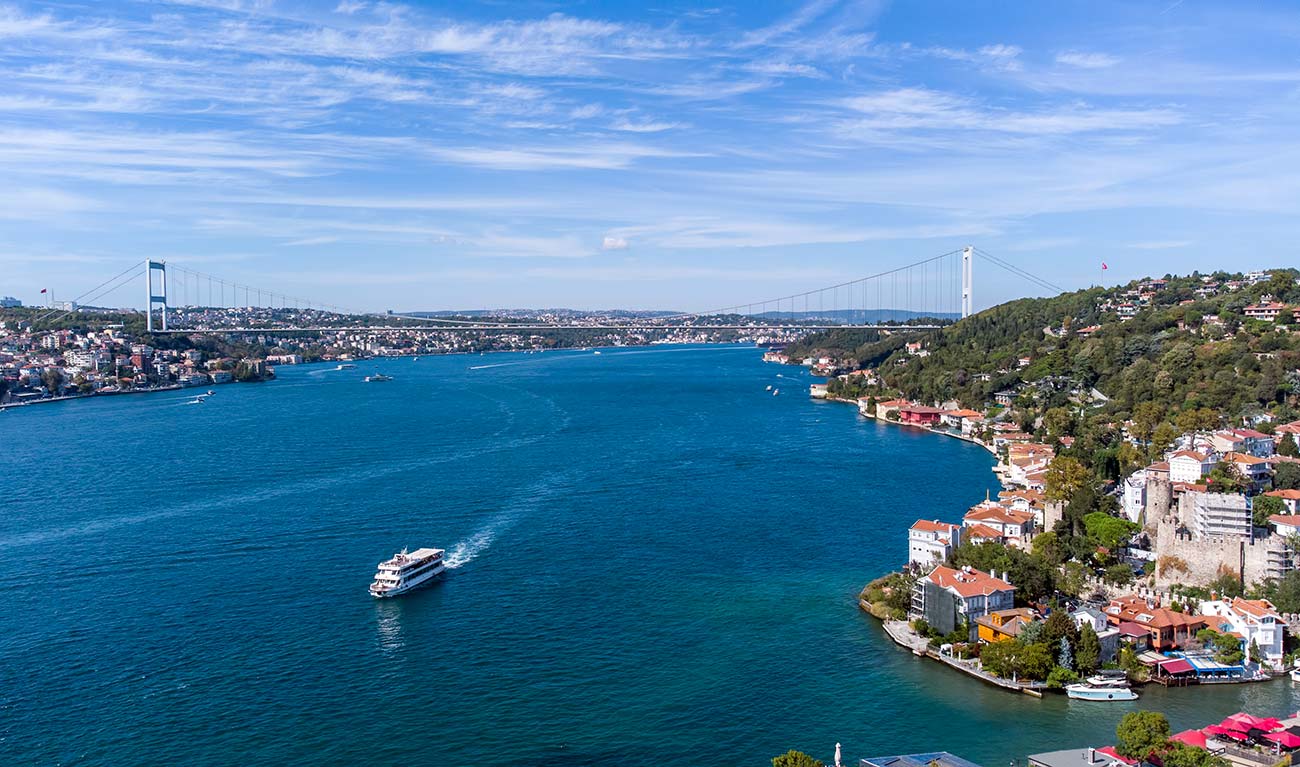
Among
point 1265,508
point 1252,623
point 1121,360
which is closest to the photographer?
point 1252,623

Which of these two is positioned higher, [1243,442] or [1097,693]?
[1243,442]

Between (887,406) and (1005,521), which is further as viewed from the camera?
(887,406)

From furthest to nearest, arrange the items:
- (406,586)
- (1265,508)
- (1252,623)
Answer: (1265,508)
(406,586)
(1252,623)

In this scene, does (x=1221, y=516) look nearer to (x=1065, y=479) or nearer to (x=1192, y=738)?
(x=1065, y=479)

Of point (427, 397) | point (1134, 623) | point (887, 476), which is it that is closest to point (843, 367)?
point (427, 397)

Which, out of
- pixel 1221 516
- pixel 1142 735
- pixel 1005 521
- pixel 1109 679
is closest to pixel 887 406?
pixel 1005 521

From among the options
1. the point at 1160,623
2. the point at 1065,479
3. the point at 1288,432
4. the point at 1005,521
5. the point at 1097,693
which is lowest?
the point at 1097,693
